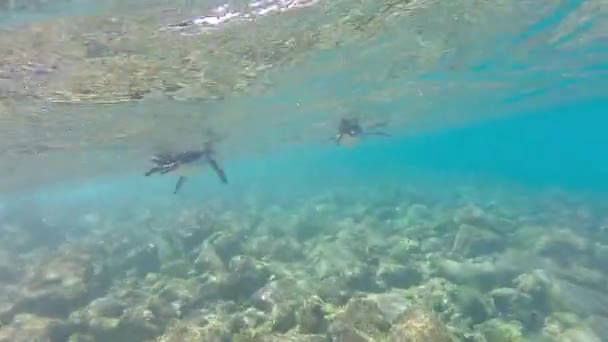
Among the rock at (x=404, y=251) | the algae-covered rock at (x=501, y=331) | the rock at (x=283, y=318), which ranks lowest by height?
the rock at (x=404, y=251)

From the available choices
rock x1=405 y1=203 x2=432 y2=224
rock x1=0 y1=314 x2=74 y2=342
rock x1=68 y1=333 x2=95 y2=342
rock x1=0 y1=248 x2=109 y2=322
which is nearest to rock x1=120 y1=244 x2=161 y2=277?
rock x1=0 y1=248 x2=109 y2=322

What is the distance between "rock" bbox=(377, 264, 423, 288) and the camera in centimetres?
1309

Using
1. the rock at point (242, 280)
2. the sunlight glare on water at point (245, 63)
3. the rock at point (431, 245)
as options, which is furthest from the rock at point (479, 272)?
the sunlight glare on water at point (245, 63)

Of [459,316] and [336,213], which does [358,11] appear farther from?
[336,213]

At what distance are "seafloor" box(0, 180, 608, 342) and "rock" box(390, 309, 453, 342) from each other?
0.02 m

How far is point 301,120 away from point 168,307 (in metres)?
20.2

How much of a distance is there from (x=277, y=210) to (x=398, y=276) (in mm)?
14955

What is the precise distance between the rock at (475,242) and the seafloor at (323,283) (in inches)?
1.9

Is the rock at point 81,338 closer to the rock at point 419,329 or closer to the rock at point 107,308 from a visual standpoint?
the rock at point 107,308

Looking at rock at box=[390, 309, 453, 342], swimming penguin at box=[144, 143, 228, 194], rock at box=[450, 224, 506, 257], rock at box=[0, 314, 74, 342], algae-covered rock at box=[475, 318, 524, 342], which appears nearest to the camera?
rock at box=[390, 309, 453, 342]

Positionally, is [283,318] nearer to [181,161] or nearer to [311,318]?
[311,318]

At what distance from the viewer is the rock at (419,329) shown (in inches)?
298

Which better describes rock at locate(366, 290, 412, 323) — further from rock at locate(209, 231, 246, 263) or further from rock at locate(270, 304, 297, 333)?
rock at locate(209, 231, 246, 263)

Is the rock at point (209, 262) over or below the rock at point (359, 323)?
below
